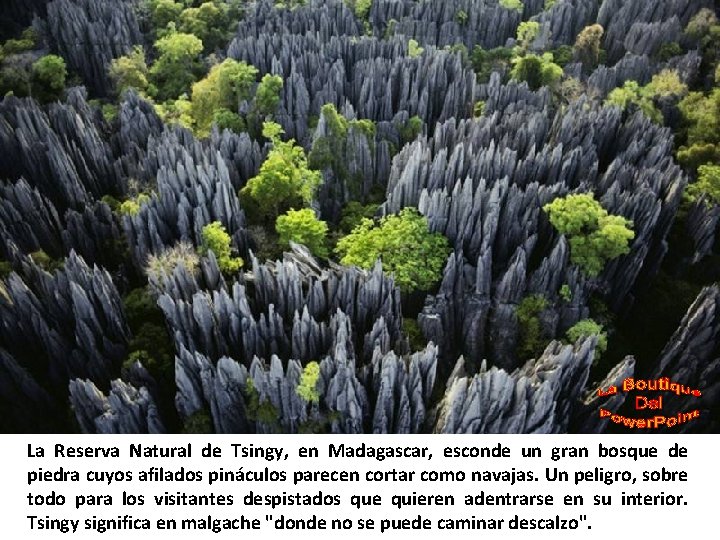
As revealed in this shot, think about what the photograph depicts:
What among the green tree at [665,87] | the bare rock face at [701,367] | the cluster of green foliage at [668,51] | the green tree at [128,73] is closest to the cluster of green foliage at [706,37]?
the cluster of green foliage at [668,51]

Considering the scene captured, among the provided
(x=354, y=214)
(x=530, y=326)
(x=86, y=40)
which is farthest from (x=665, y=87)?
(x=86, y=40)

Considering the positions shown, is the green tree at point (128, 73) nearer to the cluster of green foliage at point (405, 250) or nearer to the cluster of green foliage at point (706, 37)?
the cluster of green foliage at point (405, 250)

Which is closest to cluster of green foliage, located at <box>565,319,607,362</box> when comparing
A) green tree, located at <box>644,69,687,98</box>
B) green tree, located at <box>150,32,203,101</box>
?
green tree, located at <box>644,69,687,98</box>

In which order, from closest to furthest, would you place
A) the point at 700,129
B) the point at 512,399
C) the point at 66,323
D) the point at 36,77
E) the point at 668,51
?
the point at 512,399
the point at 66,323
the point at 700,129
the point at 36,77
the point at 668,51

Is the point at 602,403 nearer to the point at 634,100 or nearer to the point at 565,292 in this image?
the point at 565,292

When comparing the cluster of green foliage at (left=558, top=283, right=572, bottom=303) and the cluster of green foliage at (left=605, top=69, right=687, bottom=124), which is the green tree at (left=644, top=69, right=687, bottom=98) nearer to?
the cluster of green foliage at (left=605, top=69, right=687, bottom=124)
